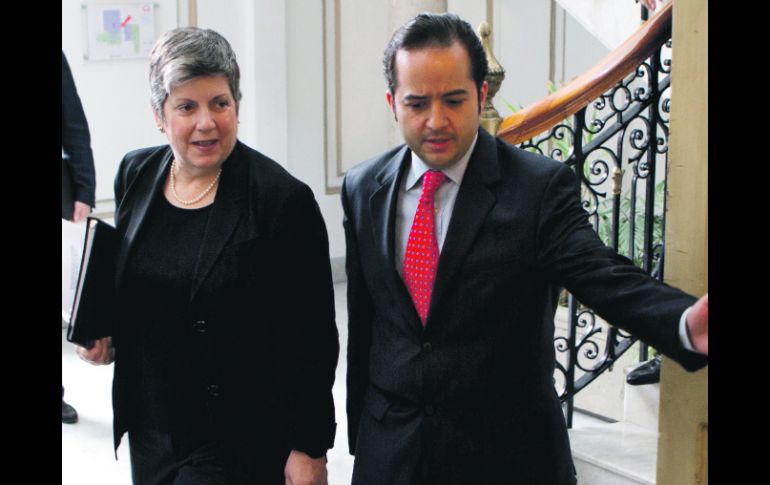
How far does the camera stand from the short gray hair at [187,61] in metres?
2.25

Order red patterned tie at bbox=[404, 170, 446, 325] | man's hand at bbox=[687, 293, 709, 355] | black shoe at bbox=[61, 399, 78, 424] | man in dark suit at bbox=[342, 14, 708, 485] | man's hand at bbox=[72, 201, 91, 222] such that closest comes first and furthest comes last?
1. man's hand at bbox=[687, 293, 709, 355]
2. man in dark suit at bbox=[342, 14, 708, 485]
3. red patterned tie at bbox=[404, 170, 446, 325]
4. man's hand at bbox=[72, 201, 91, 222]
5. black shoe at bbox=[61, 399, 78, 424]

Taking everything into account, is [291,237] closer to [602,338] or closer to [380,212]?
[380,212]

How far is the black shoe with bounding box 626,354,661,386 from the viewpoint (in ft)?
11.8

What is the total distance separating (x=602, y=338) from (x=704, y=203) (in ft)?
13.6

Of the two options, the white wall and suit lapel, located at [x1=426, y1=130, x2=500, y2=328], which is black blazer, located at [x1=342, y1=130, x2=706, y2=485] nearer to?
suit lapel, located at [x1=426, y1=130, x2=500, y2=328]

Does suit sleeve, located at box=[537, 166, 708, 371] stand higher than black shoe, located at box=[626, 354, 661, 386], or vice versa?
suit sleeve, located at box=[537, 166, 708, 371]

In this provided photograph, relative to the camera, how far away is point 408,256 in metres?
2.12

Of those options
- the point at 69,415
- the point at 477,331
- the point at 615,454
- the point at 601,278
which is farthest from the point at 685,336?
the point at 69,415

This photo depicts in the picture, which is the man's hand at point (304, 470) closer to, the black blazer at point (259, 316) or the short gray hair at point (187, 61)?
the black blazer at point (259, 316)

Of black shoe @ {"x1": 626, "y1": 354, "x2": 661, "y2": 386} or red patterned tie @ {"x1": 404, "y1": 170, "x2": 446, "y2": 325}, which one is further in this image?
black shoe @ {"x1": 626, "y1": 354, "x2": 661, "y2": 386}

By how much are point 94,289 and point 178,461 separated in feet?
1.36

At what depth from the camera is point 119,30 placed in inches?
272

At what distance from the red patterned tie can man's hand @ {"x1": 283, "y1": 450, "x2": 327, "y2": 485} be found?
486 millimetres

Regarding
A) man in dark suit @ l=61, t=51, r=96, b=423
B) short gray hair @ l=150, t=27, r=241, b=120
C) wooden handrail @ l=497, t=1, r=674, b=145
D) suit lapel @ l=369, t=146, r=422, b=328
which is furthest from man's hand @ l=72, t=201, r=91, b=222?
suit lapel @ l=369, t=146, r=422, b=328
